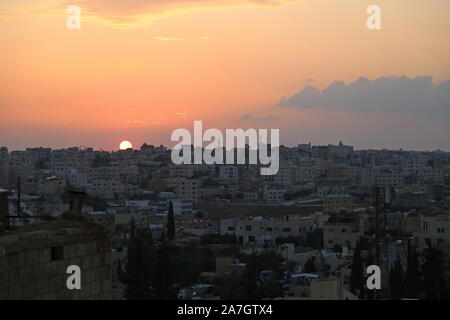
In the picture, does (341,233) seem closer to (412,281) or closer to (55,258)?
(412,281)

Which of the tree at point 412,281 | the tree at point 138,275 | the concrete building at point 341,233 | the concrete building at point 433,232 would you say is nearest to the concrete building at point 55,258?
the tree at point 138,275

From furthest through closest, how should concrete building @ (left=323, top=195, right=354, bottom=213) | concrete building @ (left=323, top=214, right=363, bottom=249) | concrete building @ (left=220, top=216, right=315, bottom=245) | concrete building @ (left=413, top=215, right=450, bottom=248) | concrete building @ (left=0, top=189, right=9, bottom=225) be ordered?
concrete building @ (left=323, top=195, right=354, bottom=213) → concrete building @ (left=220, top=216, right=315, bottom=245) → concrete building @ (left=323, top=214, right=363, bottom=249) → concrete building @ (left=413, top=215, right=450, bottom=248) → concrete building @ (left=0, top=189, right=9, bottom=225)

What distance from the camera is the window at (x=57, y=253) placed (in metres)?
4.36

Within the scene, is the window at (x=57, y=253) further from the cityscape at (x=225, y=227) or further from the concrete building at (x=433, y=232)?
the concrete building at (x=433, y=232)

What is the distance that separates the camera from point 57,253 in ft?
14.4

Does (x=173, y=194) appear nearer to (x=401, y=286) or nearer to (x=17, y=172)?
(x=17, y=172)

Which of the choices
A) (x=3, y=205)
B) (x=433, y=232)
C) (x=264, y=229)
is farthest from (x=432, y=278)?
(x=264, y=229)

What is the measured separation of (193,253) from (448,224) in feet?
32.5

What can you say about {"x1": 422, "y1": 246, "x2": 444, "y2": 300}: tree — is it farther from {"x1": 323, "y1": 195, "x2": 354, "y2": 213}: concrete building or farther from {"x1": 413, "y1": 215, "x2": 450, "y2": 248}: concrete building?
{"x1": 323, "y1": 195, "x2": 354, "y2": 213}: concrete building

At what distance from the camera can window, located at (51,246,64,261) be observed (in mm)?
4359

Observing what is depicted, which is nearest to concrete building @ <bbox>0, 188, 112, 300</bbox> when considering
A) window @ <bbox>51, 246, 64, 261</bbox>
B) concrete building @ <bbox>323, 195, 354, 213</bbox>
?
window @ <bbox>51, 246, 64, 261</bbox>

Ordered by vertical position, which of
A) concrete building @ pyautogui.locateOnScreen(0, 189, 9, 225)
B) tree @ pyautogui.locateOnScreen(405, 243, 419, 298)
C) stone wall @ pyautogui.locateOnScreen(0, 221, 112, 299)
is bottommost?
tree @ pyautogui.locateOnScreen(405, 243, 419, 298)

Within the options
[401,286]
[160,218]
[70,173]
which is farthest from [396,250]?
[70,173]

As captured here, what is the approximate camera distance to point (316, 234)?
3603 centimetres
